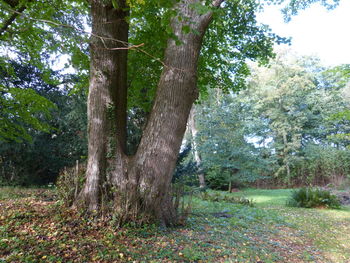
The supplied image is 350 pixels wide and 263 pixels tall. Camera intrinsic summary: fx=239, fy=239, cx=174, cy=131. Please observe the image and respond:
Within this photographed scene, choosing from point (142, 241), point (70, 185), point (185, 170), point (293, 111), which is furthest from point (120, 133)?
point (293, 111)

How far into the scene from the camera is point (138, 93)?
7.23m

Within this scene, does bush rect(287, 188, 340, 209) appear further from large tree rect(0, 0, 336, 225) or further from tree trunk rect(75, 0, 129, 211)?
tree trunk rect(75, 0, 129, 211)

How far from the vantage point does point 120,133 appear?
4.60m

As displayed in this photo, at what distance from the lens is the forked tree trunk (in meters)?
4.25

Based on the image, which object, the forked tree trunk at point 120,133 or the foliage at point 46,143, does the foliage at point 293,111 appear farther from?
the forked tree trunk at point 120,133

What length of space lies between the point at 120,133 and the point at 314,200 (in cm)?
980

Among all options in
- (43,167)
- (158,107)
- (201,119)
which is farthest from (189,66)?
(201,119)

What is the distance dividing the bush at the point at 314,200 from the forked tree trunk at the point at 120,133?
28.2ft

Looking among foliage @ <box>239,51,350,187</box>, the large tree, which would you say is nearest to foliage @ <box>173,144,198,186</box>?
the large tree

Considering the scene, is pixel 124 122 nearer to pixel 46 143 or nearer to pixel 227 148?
pixel 46 143

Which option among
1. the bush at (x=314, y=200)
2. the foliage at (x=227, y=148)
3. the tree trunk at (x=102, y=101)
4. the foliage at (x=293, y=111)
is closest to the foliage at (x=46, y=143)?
the tree trunk at (x=102, y=101)

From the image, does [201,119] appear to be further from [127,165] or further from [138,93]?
[127,165]

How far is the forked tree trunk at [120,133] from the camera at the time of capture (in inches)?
167

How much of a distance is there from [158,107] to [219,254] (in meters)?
2.68
